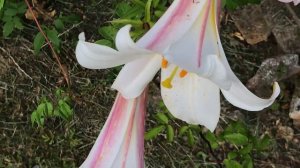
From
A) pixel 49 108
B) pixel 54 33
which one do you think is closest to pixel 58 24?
pixel 54 33

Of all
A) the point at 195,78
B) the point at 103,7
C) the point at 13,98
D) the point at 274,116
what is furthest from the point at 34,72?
the point at 195,78

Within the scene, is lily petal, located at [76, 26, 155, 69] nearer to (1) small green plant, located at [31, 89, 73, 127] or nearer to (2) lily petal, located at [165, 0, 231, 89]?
(2) lily petal, located at [165, 0, 231, 89]

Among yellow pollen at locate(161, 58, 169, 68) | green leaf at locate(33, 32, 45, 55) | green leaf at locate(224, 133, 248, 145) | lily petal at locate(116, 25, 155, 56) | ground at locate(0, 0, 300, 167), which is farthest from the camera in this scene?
ground at locate(0, 0, 300, 167)

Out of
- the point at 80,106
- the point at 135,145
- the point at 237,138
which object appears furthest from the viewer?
the point at 80,106

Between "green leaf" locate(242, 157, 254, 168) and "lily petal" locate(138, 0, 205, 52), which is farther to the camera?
"green leaf" locate(242, 157, 254, 168)

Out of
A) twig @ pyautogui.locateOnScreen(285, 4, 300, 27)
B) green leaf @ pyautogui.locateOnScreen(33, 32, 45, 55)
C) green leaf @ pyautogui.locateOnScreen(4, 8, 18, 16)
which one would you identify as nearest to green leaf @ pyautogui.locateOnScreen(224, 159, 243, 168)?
twig @ pyautogui.locateOnScreen(285, 4, 300, 27)

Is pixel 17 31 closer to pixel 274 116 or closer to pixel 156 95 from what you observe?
pixel 156 95

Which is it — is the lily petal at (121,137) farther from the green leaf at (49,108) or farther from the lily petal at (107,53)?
the green leaf at (49,108)

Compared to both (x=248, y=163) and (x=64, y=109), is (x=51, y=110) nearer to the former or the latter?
(x=64, y=109)
